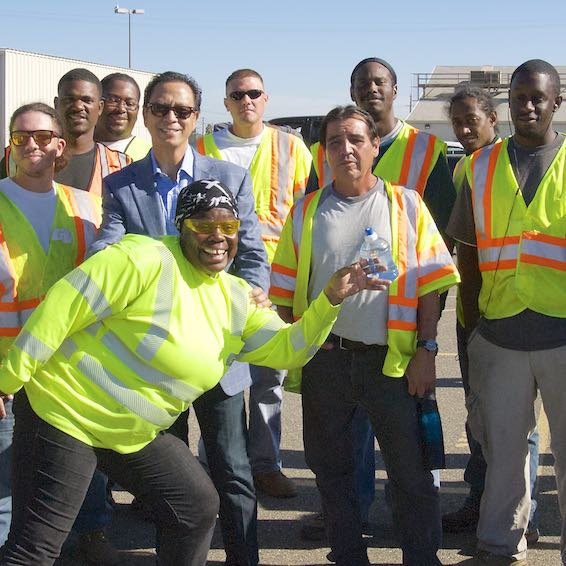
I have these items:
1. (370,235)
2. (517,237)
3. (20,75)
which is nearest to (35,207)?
(370,235)

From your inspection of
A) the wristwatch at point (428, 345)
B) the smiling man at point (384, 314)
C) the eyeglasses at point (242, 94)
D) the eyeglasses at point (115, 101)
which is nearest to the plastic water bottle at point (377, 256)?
the smiling man at point (384, 314)

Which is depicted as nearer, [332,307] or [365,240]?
[332,307]

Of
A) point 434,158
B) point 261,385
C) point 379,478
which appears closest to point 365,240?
point 434,158

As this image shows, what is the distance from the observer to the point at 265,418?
5.79 m

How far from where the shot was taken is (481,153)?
454 cm

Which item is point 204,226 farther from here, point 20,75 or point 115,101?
point 20,75

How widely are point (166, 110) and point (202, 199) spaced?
751mm

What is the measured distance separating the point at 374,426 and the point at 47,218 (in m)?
1.66

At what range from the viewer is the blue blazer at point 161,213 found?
4336mm

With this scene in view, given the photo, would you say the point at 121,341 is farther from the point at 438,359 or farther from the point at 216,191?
the point at 438,359

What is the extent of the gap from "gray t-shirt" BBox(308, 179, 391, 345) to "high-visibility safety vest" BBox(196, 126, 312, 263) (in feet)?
4.66

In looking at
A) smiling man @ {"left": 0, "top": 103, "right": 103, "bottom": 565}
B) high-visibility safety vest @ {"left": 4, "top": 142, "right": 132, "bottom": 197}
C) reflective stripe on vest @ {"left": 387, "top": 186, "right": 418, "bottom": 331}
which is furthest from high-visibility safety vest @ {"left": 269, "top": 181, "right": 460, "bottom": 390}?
high-visibility safety vest @ {"left": 4, "top": 142, "right": 132, "bottom": 197}

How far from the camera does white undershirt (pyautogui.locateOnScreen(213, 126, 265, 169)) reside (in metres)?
5.82

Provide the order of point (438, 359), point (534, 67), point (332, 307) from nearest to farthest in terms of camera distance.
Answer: point (332, 307), point (534, 67), point (438, 359)
